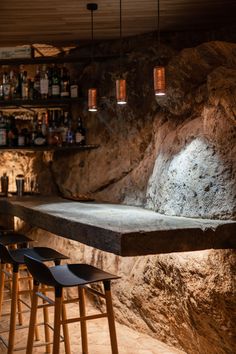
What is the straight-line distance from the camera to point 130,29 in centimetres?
443

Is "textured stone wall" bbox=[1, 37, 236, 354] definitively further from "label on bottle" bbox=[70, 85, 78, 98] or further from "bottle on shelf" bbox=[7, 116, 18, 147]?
"bottle on shelf" bbox=[7, 116, 18, 147]

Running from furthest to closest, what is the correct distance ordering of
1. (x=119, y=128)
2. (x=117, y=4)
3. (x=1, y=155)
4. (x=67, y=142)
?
(x=1, y=155) < (x=67, y=142) < (x=119, y=128) < (x=117, y=4)

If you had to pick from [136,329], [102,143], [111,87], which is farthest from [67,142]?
[136,329]

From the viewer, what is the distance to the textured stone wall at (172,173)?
9.98 ft

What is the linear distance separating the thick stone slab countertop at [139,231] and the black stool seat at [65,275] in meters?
0.14

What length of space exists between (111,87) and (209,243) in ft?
7.63

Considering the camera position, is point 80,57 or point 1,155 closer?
point 80,57

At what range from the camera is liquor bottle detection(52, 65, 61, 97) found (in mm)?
4941

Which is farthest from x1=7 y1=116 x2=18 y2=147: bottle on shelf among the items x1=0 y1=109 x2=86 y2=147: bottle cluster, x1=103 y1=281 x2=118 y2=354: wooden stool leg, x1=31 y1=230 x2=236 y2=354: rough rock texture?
x1=103 y1=281 x2=118 y2=354: wooden stool leg

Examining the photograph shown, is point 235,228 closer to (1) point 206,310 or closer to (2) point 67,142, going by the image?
(1) point 206,310

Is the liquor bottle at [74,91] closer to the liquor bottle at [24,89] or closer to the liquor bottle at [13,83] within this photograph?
the liquor bottle at [24,89]

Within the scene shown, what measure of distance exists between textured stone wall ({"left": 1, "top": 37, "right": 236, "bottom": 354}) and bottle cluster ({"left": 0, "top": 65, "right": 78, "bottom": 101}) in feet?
0.49

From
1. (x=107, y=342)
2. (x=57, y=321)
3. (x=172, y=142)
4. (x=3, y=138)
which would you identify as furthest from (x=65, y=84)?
(x=57, y=321)

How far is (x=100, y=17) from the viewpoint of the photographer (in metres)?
4.06
